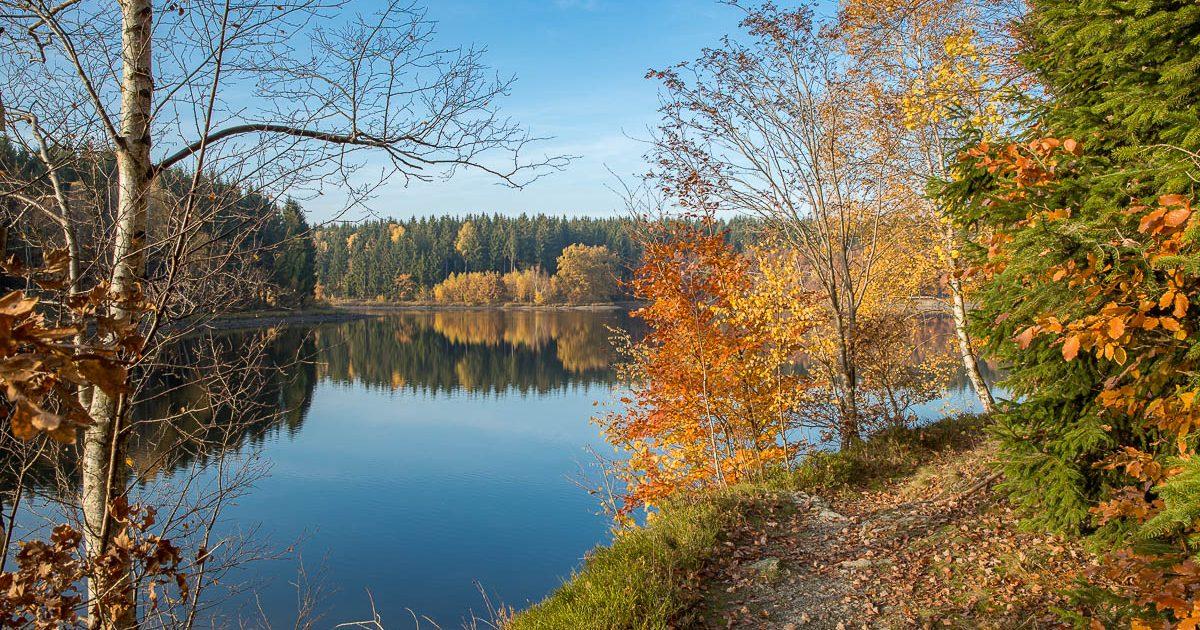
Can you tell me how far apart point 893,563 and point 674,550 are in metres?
1.70

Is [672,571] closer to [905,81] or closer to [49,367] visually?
[49,367]

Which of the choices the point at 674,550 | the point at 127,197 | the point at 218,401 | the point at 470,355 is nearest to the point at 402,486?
the point at 674,550

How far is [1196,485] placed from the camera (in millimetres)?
2516

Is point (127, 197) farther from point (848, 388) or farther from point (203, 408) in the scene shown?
point (848, 388)

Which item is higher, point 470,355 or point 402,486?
point 470,355

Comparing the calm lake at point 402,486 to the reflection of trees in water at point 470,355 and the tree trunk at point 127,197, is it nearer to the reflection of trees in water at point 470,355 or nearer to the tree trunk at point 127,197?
A: the reflection of trees in water at point 470,355

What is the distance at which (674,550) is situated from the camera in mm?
5590

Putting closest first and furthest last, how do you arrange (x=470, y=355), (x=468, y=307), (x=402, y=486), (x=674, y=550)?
(x=674, y=550) → (x=402, y=486) → (x=470, y=355) → (x=468, y=307)

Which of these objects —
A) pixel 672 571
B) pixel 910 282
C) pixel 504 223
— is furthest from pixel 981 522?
pixel 504 223

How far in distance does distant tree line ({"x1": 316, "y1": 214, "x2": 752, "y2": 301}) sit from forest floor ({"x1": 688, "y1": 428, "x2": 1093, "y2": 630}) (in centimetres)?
7461

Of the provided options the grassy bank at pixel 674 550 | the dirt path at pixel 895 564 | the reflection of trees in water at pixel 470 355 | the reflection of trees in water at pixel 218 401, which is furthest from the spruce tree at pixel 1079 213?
the reflection of trees in water at pixel 470 355

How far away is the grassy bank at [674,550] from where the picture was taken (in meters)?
4.72

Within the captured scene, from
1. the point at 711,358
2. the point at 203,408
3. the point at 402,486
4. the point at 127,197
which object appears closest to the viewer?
the point at 127,197

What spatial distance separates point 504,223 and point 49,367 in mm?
106385
